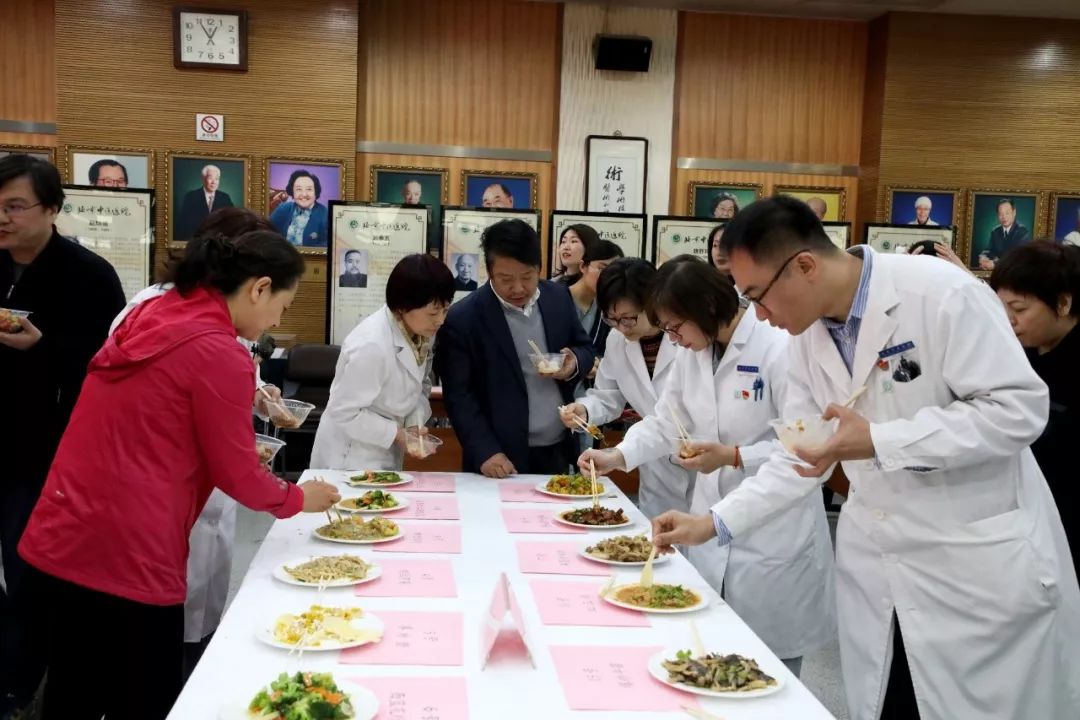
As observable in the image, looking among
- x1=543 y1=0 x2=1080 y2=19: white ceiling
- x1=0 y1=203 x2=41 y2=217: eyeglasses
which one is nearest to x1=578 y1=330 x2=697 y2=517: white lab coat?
x1=0 y1=203 x2=41 y2=217: eyeglasses

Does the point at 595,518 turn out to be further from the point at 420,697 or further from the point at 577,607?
the point at 420,697

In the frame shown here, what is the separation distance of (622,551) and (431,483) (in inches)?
40.8

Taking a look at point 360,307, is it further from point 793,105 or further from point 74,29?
point 793,105

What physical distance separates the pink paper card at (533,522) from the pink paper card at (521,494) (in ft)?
0.50

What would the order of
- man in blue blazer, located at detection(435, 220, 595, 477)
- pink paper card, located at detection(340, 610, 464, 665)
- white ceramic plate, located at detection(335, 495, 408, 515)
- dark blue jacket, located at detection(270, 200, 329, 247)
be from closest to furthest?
pink paper card, located at detection(340, 610, 464, 665) < white ceramic plate, located at detection(335, 495, 408, 515) < man in blue blazer, located at detection(435, 220, 595, 477) < dark blue jacket, located at detection(270, 200, 329, 247)

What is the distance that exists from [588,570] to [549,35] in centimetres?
643

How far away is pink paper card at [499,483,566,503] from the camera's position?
9.71ft

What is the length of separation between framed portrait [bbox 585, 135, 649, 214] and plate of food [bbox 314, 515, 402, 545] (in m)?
5.77

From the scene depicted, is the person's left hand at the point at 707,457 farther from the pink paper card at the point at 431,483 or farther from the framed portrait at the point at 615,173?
the framed portrait at the point at 615,173

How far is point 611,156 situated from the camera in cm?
798

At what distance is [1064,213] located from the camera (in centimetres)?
832

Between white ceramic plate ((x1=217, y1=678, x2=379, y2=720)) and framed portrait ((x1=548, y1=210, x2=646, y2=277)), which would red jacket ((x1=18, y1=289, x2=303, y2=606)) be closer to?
white ceramic plate ((x1=217, y1=678, x2=379, y2=720))

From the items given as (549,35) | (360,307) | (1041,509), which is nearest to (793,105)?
(549,35)

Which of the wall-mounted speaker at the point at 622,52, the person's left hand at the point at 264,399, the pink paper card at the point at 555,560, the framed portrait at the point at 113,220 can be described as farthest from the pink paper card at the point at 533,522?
the wall-mounted speaker at the point at 622,52
